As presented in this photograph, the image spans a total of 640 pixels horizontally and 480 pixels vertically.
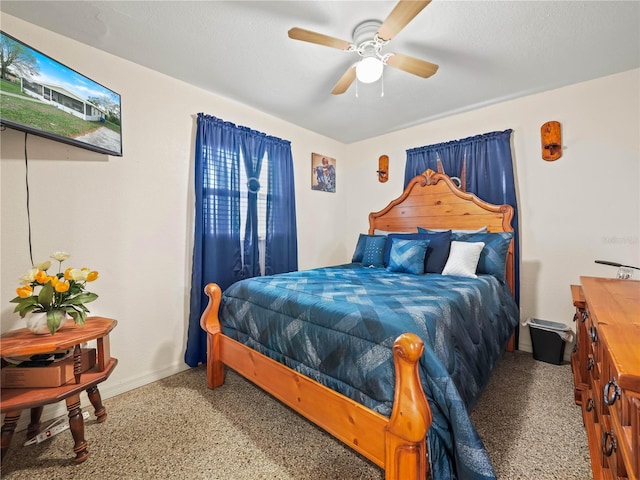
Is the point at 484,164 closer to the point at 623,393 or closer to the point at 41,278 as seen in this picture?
the point at 623,393

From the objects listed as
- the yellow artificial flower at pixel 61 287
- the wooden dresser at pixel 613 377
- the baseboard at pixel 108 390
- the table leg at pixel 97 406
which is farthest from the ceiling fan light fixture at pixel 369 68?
the baseboard at pixel 108 390

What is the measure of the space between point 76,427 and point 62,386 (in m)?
0.22

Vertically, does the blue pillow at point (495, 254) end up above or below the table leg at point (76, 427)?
above

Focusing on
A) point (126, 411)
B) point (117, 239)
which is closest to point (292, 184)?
point (117, 239)

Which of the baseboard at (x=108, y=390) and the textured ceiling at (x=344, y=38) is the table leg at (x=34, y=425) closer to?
the baseboard at (x=108, y=390)

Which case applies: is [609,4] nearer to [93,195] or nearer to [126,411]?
[93,195]

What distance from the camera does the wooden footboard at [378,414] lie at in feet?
3.34

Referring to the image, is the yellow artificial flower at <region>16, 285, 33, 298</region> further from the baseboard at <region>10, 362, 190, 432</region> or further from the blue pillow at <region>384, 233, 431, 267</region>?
the blue pillow at <region>384, 233, 431, 267</region>

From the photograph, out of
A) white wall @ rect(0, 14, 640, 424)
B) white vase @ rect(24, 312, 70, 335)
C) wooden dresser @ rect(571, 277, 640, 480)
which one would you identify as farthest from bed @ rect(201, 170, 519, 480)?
white vase @ rect(24, 312, 70, 335)

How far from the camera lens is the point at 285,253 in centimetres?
316

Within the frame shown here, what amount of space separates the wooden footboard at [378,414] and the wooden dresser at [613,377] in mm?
513

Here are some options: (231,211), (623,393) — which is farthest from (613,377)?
(231,211)

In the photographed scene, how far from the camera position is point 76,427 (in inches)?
56.2

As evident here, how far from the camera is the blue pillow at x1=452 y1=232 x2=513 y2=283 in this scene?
2.41 meters
